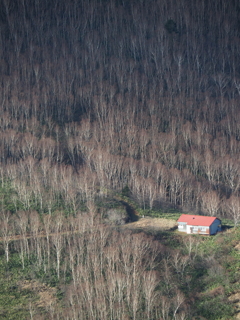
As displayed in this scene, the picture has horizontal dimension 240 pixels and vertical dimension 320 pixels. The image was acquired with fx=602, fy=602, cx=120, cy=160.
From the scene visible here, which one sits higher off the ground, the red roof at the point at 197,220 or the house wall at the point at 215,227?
the red roof at the point at 197,220

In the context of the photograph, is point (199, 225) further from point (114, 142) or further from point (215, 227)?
point (114, 142)

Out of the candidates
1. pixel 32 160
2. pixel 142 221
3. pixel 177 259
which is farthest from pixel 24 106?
pixel 177 259

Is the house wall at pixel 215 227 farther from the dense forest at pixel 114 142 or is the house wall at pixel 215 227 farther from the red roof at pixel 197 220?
the dense forest at pixel 114 142

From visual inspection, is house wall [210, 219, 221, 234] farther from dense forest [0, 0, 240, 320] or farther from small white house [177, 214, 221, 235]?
dense forest [0, 0, 240, 320]

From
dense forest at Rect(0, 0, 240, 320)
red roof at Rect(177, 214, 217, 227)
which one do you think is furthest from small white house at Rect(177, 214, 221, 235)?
dense forest at Rect(0, 0, 240, 320)

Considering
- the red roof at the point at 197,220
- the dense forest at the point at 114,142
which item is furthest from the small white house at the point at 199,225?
the dense forest at the point at 114,142

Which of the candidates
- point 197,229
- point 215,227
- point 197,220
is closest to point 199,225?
point 197,229

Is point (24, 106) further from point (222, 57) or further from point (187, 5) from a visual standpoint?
point (187, 5)
